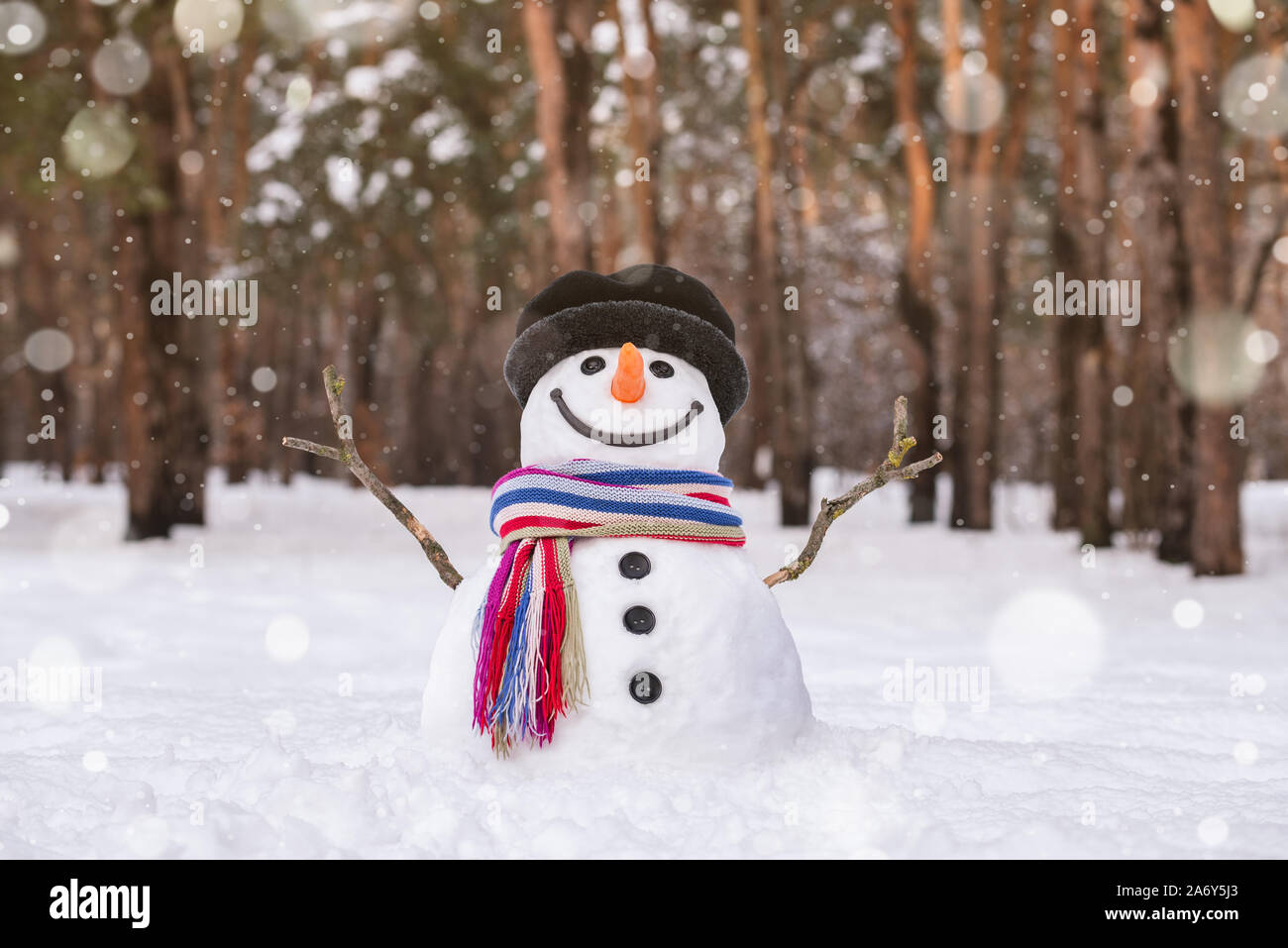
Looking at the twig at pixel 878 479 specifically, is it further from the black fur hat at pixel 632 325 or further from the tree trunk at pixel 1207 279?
the tree trunk at pixel 1207 279

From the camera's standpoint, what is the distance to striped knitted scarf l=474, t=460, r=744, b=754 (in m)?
2.82

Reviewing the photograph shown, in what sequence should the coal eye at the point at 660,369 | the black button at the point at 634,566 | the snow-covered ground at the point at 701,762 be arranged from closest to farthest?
the snow-covered ground at the point at 701,762 < the black button at the point at 634,566 < the coal eye at the point at 660,369

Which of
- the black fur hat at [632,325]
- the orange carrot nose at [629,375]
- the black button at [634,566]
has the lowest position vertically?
the black button at [634,566]

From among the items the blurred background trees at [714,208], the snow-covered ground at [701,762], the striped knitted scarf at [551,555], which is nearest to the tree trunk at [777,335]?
the blurred background trees at [714,208]

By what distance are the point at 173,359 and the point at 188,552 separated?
2.01 m

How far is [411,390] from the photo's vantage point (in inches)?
896

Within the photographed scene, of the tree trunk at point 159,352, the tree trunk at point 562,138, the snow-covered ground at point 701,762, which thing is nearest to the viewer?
the snow-covered ground at point 701,762

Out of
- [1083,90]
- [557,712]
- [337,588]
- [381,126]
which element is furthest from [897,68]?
[557,712]

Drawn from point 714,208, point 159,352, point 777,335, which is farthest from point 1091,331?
point 714,208

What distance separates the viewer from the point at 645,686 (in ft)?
9.28

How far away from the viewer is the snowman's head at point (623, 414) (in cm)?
304

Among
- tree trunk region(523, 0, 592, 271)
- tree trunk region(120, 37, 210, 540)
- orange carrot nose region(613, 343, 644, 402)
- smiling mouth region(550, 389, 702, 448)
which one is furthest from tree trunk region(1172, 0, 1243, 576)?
tree trunk region(120, 37, 210, 540)

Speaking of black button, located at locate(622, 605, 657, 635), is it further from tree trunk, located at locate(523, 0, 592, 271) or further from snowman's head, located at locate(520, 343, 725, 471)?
tree trunk, located at locate(523, 0, 592, 271)

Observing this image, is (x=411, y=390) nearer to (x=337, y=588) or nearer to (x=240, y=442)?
(x=240, y=442)
